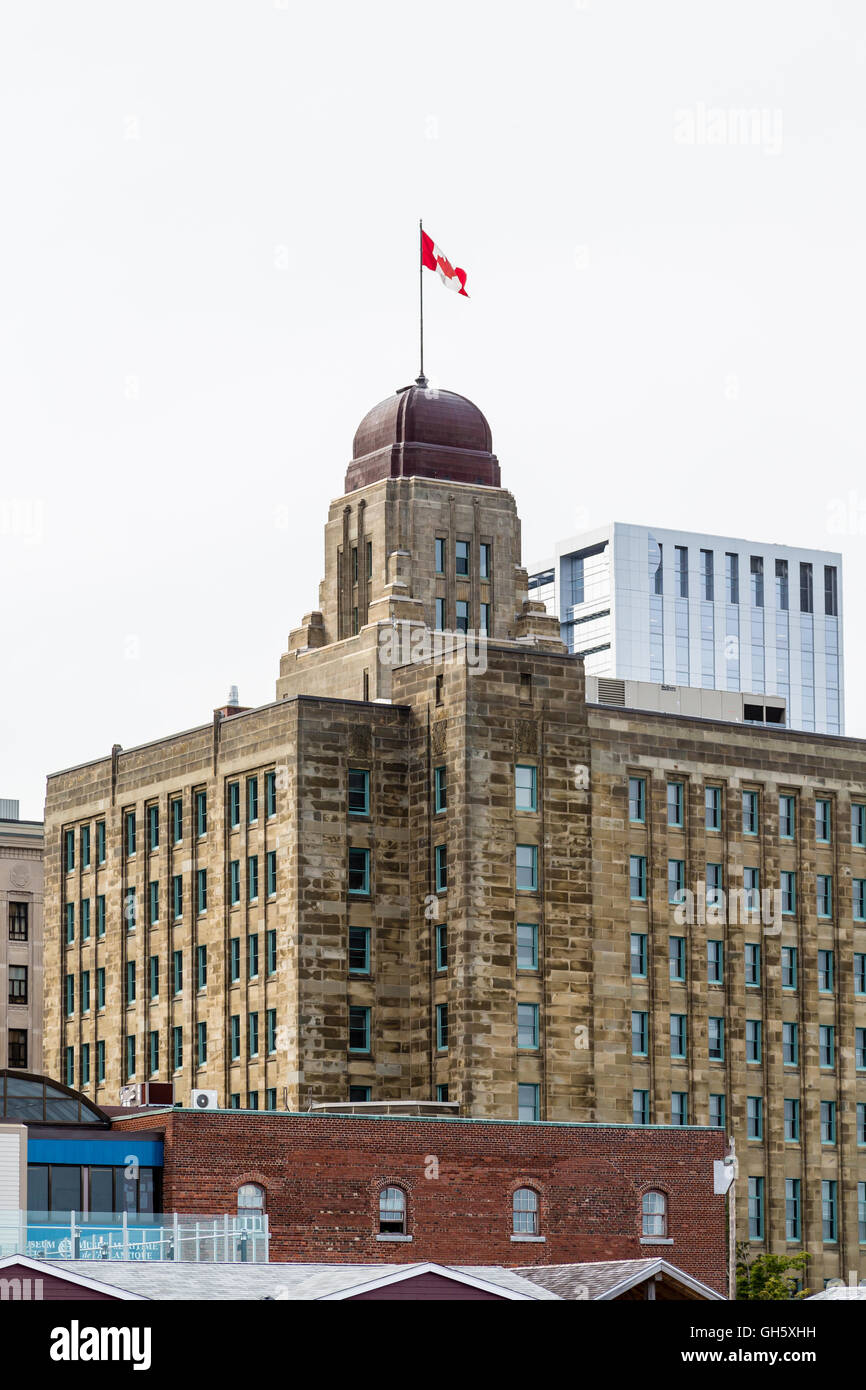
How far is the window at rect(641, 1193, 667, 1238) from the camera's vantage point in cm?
7956

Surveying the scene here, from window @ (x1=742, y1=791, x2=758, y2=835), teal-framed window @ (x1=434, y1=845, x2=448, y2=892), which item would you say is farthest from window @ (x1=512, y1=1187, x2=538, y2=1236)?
window @ (x1=742, y1=791, x2=758, y2=835)

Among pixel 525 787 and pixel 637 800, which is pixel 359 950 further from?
pixel 637 800

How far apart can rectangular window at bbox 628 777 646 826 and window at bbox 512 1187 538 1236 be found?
26.9m

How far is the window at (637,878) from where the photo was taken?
102 m

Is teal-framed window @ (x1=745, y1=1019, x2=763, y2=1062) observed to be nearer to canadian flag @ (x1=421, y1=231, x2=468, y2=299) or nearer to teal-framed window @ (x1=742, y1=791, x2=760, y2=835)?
teal-framed window @ (x1=742, y1=791, x2=760, y2=835)

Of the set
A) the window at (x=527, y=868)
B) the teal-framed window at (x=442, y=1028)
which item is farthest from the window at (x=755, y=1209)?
the window at (x=527, y=868)

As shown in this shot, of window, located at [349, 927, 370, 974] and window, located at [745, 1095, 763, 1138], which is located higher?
window, located at [349, 927, 370, 974]

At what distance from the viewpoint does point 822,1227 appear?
103m

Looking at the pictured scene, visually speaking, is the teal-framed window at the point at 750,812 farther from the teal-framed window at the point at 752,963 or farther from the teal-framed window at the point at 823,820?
the teal-framed window at the point at 752,963

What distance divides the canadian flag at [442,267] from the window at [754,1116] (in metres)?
36.5

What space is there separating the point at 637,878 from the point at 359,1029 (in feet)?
41.9

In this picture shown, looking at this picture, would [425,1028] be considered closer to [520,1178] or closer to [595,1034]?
[595,1034]
